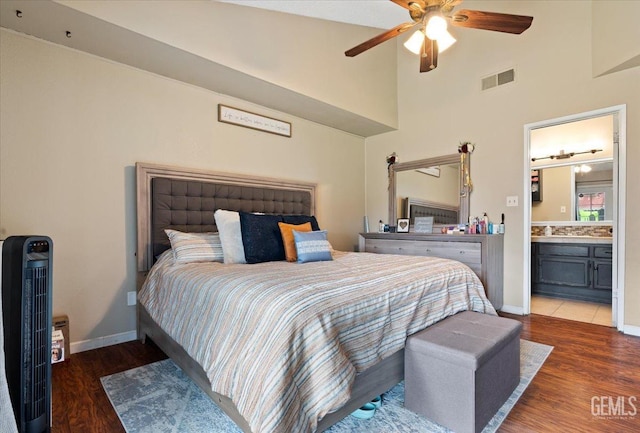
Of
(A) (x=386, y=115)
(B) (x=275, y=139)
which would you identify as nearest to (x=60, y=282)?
(B) (x=275, y=139)

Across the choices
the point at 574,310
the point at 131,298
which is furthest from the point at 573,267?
the point at 131,298

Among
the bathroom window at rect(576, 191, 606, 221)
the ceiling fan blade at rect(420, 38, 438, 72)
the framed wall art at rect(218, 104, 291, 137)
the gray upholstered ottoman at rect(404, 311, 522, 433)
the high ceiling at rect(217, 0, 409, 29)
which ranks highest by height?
the high ceiling at rect(217, 0, 409, 29)

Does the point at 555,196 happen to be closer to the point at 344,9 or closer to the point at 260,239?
the point at 344,9

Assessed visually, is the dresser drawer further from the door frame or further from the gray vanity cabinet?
the gray vanity cabinet

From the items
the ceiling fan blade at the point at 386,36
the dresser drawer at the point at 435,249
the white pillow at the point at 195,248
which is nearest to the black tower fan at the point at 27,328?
the white pillow at the point at 195,248

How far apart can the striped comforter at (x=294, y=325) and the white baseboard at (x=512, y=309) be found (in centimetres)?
189

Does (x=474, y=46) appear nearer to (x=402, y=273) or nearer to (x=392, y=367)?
(x=402, y=273)

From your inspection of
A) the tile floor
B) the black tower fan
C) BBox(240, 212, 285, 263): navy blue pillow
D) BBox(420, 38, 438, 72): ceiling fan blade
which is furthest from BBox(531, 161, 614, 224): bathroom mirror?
the black tower fan

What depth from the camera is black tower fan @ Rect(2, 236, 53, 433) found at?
1094 mm

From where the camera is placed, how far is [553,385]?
6.40 feet

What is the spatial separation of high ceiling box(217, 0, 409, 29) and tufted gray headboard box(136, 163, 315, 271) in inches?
63.4

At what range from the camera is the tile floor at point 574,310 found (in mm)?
3326

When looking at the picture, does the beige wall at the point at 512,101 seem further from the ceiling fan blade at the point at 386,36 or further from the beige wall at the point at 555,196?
the ceiling fan blade at the point at 386,36

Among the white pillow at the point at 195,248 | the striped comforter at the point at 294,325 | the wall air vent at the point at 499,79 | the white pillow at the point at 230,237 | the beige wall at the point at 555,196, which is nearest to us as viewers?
the striped comforter at the point at 294,325
